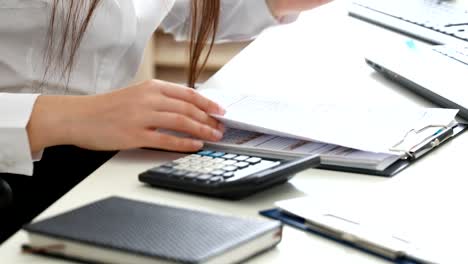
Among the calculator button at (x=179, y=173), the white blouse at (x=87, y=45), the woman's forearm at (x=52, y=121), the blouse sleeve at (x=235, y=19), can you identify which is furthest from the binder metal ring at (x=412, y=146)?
the blouse sleeve at (x=235, y=19)

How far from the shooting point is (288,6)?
55.8 inches

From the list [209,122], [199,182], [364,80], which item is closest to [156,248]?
[199,182]

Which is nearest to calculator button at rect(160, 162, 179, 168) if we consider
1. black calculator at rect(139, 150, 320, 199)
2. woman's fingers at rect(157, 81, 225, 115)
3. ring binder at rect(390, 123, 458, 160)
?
black calculator at rect(139, 150, 320, 199)

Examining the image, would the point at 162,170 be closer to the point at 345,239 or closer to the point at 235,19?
the point at 345,239

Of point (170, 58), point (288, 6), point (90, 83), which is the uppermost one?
point (288, 6)

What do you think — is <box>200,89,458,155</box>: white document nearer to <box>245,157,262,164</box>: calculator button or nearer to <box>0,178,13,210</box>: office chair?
<box>245,157,262,164</box>: calculator button

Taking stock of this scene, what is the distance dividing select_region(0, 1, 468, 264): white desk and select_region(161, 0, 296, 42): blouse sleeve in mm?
39

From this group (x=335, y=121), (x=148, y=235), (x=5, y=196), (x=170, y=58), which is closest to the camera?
(x=148, y=235)

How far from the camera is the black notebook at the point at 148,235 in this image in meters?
0.58

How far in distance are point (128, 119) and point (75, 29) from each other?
0.99 feet

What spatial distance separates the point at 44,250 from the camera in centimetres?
63

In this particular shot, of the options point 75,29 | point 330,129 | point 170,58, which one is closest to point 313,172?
point 330,129

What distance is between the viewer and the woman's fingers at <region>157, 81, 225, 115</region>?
2.91 ft

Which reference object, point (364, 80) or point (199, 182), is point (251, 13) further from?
point (199, 182)
